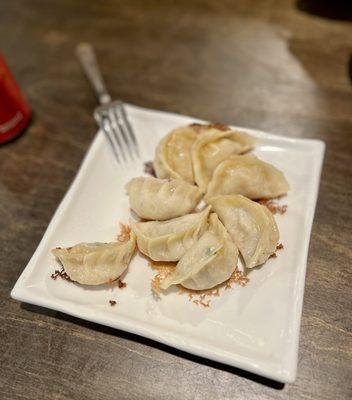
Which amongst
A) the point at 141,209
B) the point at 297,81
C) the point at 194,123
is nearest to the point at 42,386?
the point at 141,209

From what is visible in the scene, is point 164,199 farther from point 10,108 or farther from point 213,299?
point 10,108

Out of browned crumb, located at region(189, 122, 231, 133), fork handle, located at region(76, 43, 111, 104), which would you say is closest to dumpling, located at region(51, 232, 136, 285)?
browned crumb, located at region(189, 122, 231, 133)

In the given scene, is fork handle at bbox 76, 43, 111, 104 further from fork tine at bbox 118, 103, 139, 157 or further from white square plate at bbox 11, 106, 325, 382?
white square plate at bbox 11, 106, 325, 382

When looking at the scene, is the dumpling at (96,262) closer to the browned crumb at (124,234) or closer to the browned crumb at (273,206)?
the browned crumb at (124,234)

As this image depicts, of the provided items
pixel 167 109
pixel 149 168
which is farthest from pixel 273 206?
pixel 167 109

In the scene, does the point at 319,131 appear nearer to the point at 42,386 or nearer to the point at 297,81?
the point at 297,81
